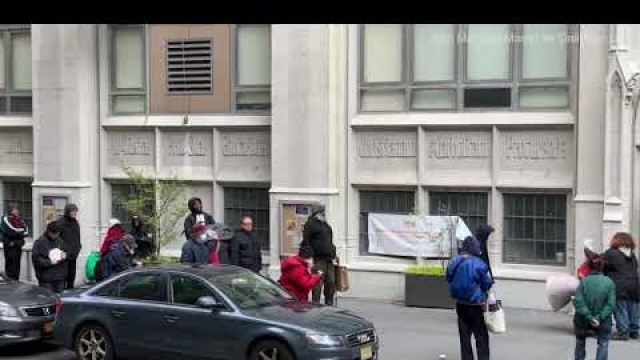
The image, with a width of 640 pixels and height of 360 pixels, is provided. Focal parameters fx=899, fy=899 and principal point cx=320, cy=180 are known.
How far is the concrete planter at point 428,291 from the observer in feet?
49.8

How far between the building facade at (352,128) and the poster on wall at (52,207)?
3 cm

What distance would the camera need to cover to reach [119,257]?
13.5m

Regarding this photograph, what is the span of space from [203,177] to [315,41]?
368 centimetres

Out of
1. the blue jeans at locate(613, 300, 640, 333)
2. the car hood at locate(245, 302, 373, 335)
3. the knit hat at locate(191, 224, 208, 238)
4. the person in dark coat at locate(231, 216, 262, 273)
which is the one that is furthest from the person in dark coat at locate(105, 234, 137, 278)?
the blue jeans at locate(613, 300, 640, 333)

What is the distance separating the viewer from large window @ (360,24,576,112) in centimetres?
1516

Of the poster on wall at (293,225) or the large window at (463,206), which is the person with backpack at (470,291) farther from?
the poster on wall at (293,225)

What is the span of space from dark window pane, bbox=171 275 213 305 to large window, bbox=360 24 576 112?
638 cm

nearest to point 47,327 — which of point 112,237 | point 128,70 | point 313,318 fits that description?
point 112,237

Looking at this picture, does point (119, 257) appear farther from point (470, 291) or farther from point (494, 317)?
point (494, 317)

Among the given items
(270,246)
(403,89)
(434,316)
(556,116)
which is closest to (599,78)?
(556,116)

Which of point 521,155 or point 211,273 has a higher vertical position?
point 521,155

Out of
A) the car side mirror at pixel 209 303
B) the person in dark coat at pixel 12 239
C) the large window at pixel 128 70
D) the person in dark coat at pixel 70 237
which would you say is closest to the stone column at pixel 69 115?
the large window at pixel 128 70

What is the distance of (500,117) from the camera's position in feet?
50.1

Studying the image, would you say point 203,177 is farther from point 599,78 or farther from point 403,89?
point 599,78
